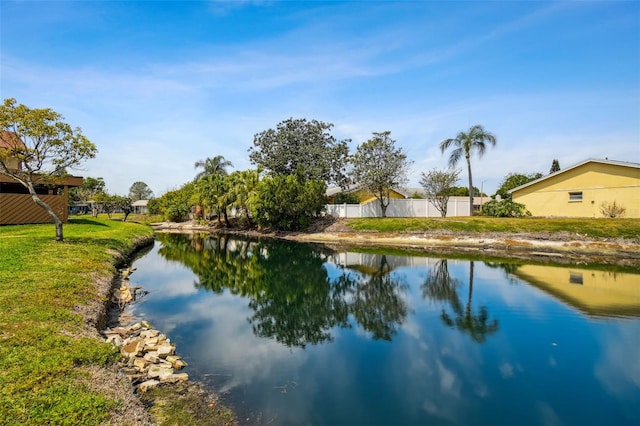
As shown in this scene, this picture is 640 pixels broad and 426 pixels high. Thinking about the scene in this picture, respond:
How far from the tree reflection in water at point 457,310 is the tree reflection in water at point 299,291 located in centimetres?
160

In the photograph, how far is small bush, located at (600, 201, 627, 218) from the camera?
33397 millimetres

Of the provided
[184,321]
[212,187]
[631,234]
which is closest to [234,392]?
[184,321]

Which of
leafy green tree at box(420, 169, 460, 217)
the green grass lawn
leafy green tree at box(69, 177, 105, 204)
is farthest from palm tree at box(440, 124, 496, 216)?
leafy green tree at box(69, 177, 105, 204)

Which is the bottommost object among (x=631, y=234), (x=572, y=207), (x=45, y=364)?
(x=45, y=364)

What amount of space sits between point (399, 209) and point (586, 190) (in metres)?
19.3

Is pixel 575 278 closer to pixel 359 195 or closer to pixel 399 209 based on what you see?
pixel 399 209

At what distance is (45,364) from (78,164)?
18.4 metres

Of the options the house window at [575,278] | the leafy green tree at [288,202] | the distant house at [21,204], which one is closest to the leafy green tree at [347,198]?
the leafy green tree at [288,202]

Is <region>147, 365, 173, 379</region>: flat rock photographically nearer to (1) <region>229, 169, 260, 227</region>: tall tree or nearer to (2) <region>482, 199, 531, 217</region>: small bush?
(1) <region>229, 169, 260, 227</region>: tall tree

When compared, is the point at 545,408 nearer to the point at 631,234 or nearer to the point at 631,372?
the point at 631,372

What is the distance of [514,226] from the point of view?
108 feet

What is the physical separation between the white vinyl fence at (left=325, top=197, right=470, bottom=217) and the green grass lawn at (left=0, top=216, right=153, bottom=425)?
110 feet

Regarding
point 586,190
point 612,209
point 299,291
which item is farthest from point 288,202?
point 612,209

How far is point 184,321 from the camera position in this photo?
1326 centimetres
